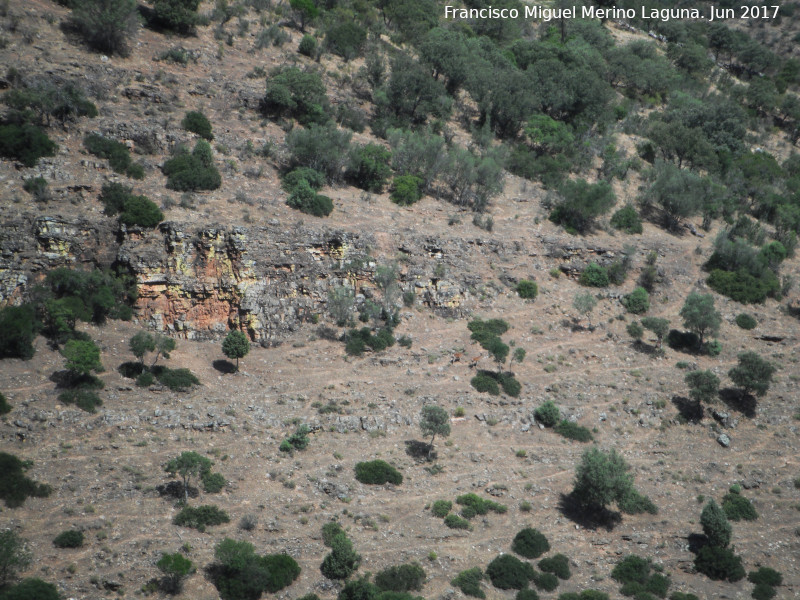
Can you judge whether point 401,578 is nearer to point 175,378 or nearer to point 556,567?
point 556,567

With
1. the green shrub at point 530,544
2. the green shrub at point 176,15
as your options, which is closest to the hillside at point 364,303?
the green shrub at point 176,15

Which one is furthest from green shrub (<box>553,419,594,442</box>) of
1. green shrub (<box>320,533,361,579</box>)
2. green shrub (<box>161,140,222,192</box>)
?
green shrub (<box>161,140,222,192</box>)

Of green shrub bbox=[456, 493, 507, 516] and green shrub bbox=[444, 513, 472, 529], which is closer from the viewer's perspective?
green shrub bbox=[444, 513, 472, 529]

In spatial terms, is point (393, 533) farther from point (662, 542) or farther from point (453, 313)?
point (453, 313)

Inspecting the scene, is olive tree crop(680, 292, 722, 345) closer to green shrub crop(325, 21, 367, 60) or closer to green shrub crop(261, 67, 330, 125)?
A: green shrub crop(261, 67, 330, 125)

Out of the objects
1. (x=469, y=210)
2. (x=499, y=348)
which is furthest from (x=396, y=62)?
(x=499, y=348)

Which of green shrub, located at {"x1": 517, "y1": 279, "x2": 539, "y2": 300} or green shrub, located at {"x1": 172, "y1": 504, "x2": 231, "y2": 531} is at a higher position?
green shrub, located at {"x1": 517, "y1": 279, "x2": 539, "y2": 300}

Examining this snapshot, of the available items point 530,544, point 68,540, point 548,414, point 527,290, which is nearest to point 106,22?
point 527,290
